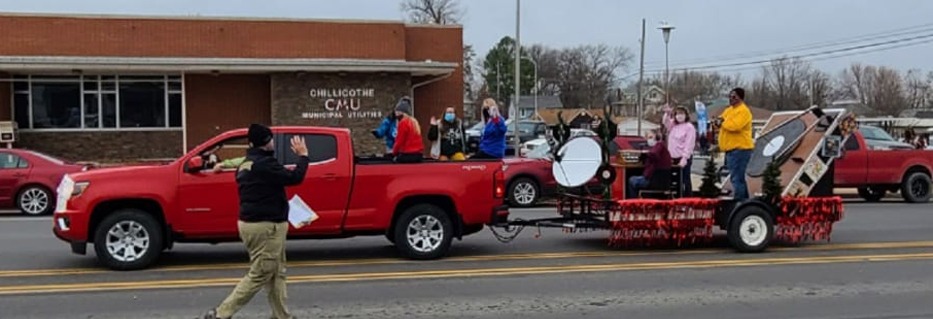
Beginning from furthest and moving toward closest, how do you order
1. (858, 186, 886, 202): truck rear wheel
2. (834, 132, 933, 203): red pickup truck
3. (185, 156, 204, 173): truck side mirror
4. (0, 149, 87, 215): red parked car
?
(858, 186, 886, 202): truck rear wheel → (834, 132, 933, 203): red pickup truck → (0, 149, 87, 215): red parked car → (185, 156, 204, 173): truck side mirror

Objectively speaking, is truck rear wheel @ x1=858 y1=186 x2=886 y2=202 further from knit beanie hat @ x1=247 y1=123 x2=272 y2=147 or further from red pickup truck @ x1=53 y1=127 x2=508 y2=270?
knit beanie hat @ x1=247 y1=123 x2=272 y2=147

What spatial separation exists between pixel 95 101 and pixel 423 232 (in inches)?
917

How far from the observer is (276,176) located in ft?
23.7

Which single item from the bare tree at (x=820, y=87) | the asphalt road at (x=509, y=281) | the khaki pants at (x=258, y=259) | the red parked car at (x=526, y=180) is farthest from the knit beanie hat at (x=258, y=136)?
the bare tree at (x=820, y=87)

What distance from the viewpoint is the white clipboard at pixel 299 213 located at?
9.65m

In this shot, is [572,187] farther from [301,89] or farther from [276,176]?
[301,89]

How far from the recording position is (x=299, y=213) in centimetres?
984

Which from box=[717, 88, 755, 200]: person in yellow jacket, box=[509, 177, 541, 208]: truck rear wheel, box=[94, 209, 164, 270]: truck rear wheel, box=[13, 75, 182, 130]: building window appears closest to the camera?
box=[94, 209, 164, 270]: truck rear wheel

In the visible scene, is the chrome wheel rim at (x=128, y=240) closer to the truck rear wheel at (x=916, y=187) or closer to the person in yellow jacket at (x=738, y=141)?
the person in yellow jacket at (x=738, y=141)

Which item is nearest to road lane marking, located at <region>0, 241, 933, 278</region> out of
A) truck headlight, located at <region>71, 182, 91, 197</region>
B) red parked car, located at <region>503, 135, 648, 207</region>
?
truck headlight, located at <region>71, 182, 91, 197</region>

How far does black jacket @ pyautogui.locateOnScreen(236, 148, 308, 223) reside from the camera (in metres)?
7.15

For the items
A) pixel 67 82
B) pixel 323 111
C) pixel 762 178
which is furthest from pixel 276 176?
pixel 67 82

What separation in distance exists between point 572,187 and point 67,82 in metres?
23.8

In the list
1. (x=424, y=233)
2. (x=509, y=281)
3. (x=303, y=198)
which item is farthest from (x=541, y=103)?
(x=509, y=281)
